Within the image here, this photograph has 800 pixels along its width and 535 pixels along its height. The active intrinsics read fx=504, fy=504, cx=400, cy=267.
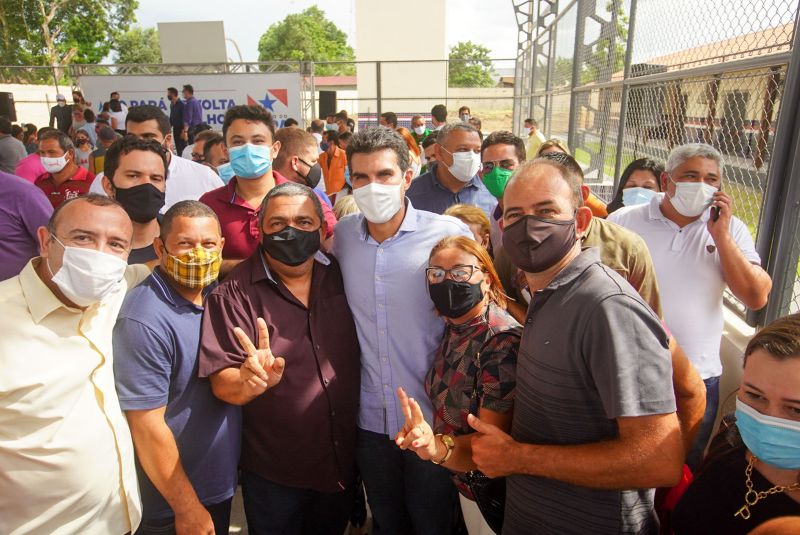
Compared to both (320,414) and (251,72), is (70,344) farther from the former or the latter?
(251,72)

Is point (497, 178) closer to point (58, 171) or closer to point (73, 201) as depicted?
point (73, 201)

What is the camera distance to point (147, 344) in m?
1.79

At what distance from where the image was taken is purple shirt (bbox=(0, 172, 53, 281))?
2902 millimetres

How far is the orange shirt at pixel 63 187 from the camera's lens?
4941 millimetres

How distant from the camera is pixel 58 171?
197 inches

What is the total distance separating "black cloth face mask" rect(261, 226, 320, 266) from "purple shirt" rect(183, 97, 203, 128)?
1243 cm

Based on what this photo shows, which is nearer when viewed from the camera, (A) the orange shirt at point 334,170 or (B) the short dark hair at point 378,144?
(B) the short dark hair at point 378,144

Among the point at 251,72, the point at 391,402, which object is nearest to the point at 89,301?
the point at 391,402

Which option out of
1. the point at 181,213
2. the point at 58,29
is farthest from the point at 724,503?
the point at 58,29

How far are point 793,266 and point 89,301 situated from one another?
2.81m

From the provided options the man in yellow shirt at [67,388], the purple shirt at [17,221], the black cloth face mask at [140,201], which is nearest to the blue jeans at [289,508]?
the man in yellow shirt at [67,388]

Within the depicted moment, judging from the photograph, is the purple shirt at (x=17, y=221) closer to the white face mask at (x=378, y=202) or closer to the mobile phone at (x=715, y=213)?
the white face mask at (x=378, y=202)

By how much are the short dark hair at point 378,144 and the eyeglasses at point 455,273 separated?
0.67 meters

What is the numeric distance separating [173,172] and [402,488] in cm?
274
